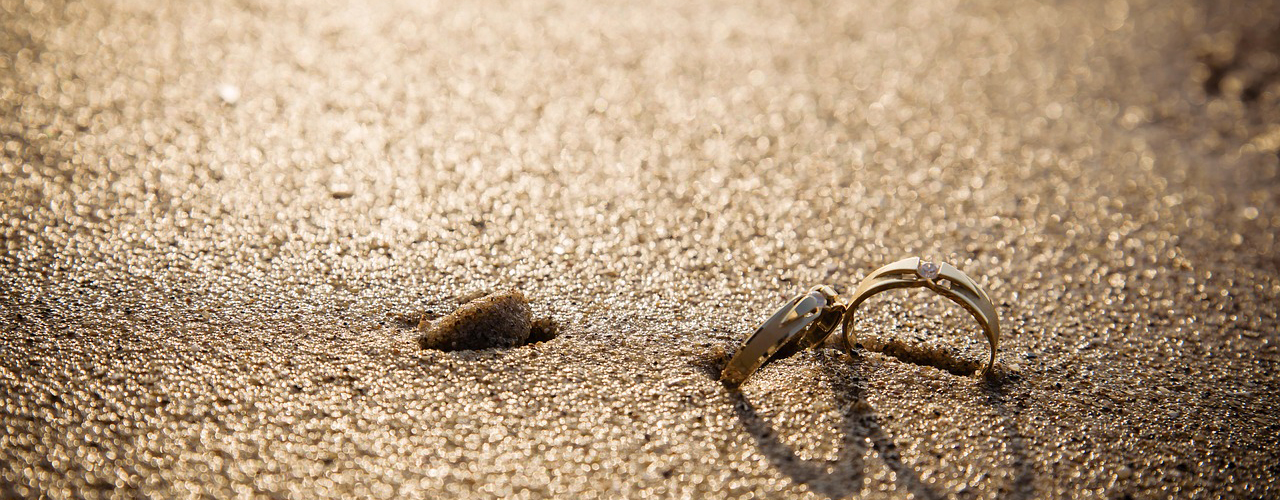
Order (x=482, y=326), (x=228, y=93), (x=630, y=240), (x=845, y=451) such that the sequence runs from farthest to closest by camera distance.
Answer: (x=228, y=93)
(x=630, y=240)
(x=482, y=326)
(x=845, y=451)

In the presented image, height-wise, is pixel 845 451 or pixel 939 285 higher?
pixel 939 285

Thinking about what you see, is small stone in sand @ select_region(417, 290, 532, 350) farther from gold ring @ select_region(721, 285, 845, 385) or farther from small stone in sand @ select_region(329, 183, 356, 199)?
small stone in sand @ select_region(329, 183, 356, 199)

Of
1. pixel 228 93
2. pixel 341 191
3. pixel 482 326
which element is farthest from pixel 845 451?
pixel 228 93

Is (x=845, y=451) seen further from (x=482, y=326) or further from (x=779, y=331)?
(x=482, y=326)

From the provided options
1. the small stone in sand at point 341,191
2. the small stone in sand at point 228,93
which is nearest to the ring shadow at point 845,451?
the small stone in sand at point 341,191

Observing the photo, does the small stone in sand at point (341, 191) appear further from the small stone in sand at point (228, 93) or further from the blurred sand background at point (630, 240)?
the small stone in sand at point (228, 93)

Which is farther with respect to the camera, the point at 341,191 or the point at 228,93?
the point at 228,93

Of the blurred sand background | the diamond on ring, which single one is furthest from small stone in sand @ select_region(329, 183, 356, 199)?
the diamond on ring

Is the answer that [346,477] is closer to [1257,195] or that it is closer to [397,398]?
[397,398]
